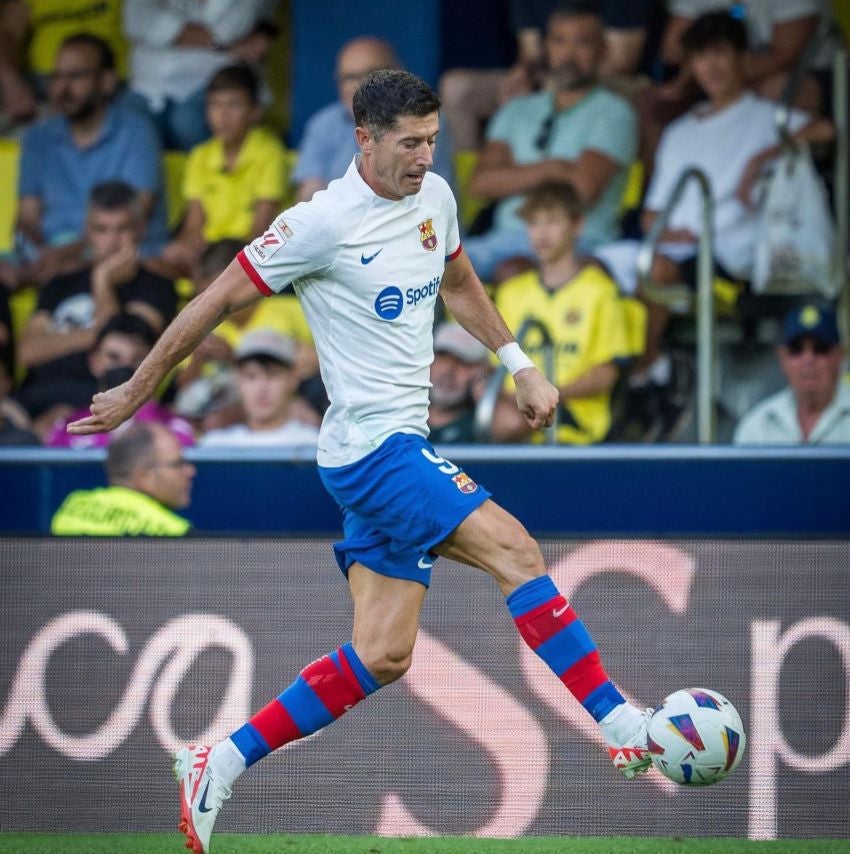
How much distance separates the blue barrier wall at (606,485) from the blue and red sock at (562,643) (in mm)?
2287

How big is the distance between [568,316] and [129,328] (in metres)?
2.23

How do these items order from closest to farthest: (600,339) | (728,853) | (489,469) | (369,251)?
1. (369,251)
2. (728,853)
3. (489,469)
4. (600,339)

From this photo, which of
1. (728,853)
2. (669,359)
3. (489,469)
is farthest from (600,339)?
(728,853)

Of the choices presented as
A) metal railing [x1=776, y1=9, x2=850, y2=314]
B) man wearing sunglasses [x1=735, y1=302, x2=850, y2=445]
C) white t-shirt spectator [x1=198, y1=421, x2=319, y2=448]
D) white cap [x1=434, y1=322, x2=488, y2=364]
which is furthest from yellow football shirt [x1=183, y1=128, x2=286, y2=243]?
man wearing sunglasses [x1=735, y1=302, x2=850, y2=445]

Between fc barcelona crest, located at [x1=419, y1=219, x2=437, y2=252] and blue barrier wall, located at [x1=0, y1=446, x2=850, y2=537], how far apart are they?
207 cm

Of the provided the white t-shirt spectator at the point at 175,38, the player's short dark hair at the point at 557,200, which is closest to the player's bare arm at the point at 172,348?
the player's short dark hair at the point at 557,200

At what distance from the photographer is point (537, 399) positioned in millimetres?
4527

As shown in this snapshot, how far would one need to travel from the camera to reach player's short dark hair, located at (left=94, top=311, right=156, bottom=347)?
8.65 metres

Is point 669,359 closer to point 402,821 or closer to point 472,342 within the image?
point 472,342

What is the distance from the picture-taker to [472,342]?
823 centimetres

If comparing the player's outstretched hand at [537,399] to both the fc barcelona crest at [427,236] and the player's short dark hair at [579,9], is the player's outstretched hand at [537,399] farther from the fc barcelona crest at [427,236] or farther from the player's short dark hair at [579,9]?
the player's short dark hair at [579,9]

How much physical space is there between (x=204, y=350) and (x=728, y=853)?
482 centimetres

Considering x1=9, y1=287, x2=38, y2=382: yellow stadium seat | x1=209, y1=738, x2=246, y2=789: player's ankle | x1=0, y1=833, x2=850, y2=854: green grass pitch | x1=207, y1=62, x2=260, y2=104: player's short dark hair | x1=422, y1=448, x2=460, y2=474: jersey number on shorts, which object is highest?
x1=207, y1=62, x2=260, y2=104: player's short dark hair

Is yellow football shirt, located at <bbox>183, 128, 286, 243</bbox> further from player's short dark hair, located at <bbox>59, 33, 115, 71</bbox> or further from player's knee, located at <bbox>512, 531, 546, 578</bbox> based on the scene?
player's knee, located at <bbox>512, 531, 546, 578</bbox>
